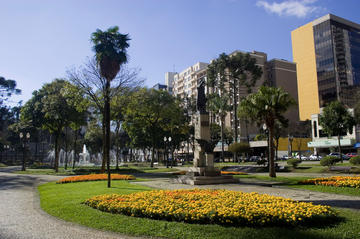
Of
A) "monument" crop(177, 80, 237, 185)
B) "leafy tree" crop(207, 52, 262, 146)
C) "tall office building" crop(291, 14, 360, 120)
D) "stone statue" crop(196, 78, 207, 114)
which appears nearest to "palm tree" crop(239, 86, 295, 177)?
"stone statue" crop(196, 78, 207, 114)

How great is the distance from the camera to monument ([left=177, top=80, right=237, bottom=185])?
17.2 meters

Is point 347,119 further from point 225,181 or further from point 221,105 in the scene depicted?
point 225,181

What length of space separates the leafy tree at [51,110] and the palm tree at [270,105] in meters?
21.1

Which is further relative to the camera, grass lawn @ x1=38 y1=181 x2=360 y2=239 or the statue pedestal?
the statue pedestal

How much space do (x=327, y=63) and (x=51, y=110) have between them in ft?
299

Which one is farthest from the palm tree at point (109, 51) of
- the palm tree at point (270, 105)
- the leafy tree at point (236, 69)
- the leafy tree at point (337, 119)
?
the leafy tree at point (337, 119)

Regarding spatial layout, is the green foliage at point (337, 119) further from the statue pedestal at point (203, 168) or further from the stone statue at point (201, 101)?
the statue pedestal at point (203, 168)

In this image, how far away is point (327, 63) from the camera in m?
94.0

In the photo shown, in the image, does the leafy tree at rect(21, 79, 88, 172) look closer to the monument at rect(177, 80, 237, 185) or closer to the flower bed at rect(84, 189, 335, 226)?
the monument at rect(177, 80, 237, 185)

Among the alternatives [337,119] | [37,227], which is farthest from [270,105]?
[337,119]

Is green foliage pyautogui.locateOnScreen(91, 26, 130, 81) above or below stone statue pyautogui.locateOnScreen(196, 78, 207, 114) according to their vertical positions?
above

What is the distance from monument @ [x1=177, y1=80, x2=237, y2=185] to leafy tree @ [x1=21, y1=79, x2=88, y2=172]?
1914cm

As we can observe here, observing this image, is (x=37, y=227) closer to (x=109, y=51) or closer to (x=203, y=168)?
(x=203, y=168)

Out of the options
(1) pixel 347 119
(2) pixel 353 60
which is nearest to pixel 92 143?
(1) pixel 347 119
